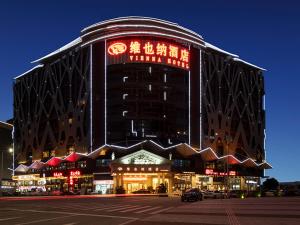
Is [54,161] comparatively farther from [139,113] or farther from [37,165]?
[139,113]

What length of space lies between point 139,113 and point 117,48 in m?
15.5

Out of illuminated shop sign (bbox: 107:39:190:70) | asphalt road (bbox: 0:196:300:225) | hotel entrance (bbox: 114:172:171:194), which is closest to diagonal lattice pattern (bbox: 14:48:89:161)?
illuminated shop sign (bbox: 107:39:190:70)

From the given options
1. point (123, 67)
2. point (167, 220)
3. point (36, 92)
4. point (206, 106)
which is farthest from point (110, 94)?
point (167, 220)

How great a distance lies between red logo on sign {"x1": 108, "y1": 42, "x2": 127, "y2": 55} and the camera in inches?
4510

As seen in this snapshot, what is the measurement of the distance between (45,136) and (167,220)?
366 feet

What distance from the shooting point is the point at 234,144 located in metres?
135

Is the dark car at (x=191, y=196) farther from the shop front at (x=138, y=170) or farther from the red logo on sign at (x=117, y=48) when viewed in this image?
the red logo on sign at (x=117, y=48)

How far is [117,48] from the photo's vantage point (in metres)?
115

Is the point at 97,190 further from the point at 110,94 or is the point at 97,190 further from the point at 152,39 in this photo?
the point at 152,39

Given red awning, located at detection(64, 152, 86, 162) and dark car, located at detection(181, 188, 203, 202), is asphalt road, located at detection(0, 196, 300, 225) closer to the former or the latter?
dark car, located at detection(181, 188, 203, 202)

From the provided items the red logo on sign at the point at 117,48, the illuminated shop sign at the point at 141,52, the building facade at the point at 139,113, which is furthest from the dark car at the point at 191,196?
the red logo on sign at the point at 117,48

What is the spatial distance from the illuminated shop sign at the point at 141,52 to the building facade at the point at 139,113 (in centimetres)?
22

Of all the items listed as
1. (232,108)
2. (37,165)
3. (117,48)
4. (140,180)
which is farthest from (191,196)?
(37,165)

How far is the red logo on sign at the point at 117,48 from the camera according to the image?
115 metres
